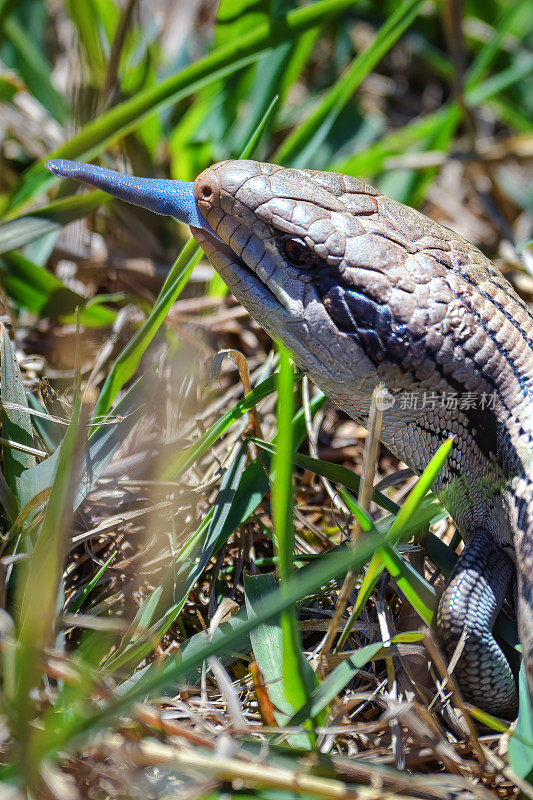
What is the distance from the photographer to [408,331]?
2.23 meters

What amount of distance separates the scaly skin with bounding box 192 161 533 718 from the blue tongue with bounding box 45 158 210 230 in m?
0.06

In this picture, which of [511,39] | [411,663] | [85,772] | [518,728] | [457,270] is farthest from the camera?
[511,39]

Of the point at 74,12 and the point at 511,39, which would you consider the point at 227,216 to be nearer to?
the point at 74,12

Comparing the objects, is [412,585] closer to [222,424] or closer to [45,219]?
[222,424]

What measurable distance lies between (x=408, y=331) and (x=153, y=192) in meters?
0.94

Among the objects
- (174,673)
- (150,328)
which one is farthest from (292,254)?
(174,673)

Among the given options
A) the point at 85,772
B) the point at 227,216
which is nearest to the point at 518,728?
the point at 85,772

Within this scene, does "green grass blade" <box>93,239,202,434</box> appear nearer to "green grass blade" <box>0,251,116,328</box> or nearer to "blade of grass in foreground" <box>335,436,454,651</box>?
"green grass blade" <box>0,251,116,328</box>

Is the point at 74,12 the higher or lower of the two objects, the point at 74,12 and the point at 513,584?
the higher

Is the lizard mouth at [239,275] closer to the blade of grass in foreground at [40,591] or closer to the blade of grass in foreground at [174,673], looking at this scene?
the blade of grass in foreground at [40,591]

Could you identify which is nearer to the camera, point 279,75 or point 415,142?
point 279,75

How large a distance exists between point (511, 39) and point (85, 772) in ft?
15.7

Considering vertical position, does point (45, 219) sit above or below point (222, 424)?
above

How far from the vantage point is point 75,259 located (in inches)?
140
